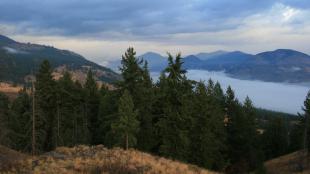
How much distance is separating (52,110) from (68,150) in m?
34.4

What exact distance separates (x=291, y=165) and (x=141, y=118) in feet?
129

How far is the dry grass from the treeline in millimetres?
5605

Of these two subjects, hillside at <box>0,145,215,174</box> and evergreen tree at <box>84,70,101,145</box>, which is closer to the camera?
hillside at <box>0,145,215,174</box>

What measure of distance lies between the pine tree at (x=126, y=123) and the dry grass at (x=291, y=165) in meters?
36.6

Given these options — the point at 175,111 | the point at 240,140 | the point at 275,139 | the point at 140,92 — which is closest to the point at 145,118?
the point at 140,92

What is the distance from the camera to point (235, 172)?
240ft

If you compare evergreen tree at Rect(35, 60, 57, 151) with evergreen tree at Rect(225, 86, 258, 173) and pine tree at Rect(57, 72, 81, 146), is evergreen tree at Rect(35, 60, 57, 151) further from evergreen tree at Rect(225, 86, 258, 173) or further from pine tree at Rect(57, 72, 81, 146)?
evergreen tree at Rect(225, 86, 258, 173)

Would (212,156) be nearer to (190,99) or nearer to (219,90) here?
(190,99)

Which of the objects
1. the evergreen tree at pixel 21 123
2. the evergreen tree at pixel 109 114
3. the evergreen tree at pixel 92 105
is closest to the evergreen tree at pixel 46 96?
the evergreen tree at pixel 21 123

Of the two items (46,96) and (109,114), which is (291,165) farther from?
(46,96)

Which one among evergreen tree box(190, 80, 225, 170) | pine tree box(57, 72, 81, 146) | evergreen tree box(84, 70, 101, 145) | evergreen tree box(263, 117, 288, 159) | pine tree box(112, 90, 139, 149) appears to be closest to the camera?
pine tree box(112, 90, 139, 149)

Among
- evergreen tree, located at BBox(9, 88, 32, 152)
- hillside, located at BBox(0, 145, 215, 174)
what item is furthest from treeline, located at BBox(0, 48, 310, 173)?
hillside, located at BBox(0, 145, 215, 174)

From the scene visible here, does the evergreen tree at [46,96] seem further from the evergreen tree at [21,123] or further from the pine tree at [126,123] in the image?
→ the pine tree at [126,123]

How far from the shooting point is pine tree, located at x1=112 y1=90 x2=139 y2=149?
46000 mm
